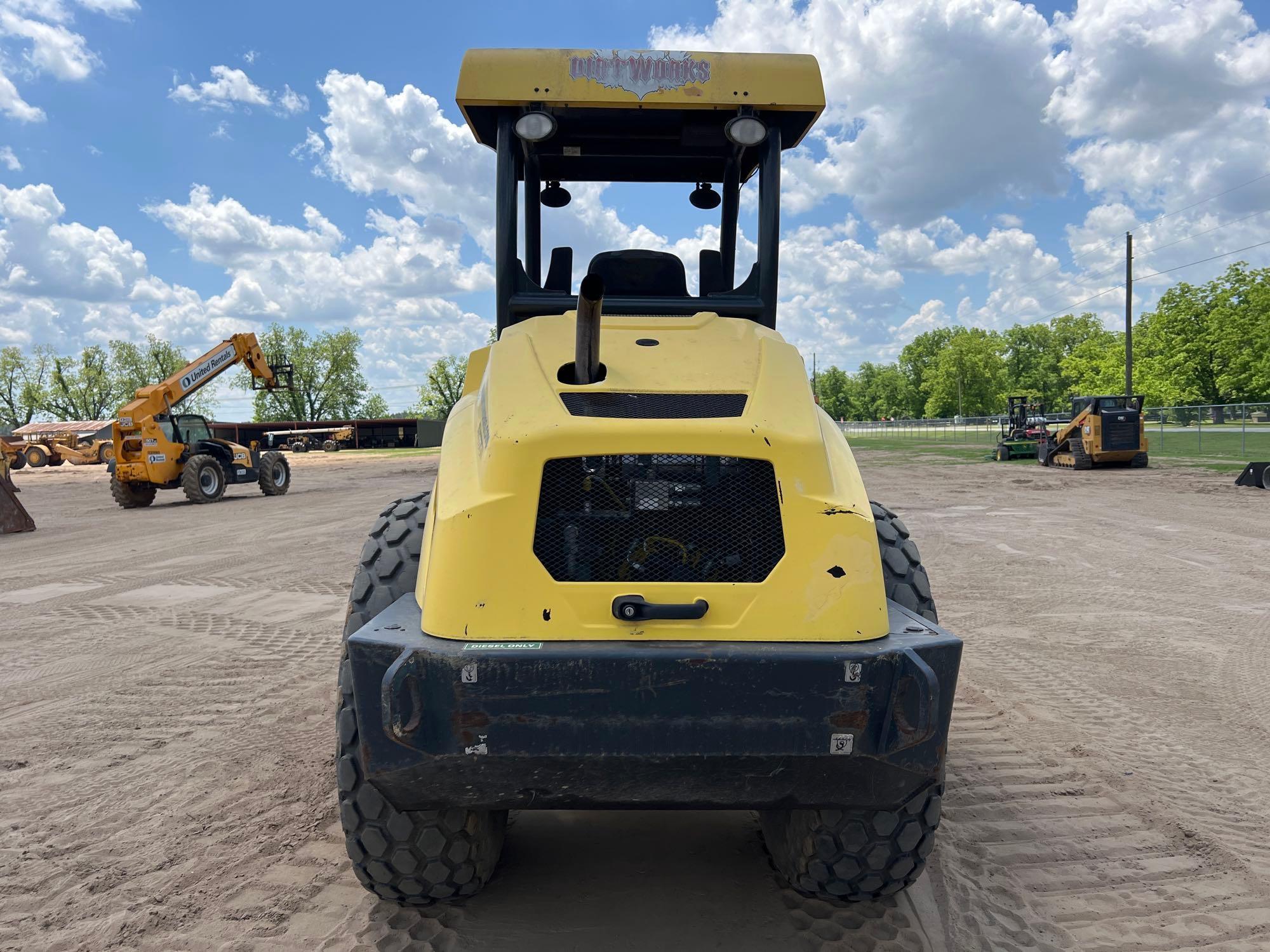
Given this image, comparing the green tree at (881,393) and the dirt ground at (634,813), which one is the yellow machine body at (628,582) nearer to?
the dirt ground at (634,813)

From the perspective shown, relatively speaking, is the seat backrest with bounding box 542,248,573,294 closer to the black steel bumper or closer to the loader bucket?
the black steel bumper

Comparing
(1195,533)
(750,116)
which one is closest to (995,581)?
(1195,533)

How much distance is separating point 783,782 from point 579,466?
93 cm

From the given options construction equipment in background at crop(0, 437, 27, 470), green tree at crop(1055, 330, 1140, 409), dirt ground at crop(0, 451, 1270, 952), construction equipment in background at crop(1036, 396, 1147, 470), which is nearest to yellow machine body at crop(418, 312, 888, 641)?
dirt ground at crop(0, 451, 1270, 952)

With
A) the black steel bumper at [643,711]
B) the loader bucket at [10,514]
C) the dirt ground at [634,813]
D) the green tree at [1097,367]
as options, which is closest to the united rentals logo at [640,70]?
the black steel bumper at [643,711]

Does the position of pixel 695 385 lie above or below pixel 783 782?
above

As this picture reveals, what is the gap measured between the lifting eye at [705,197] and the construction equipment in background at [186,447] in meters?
15.7

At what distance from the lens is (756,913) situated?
2557 millimetres

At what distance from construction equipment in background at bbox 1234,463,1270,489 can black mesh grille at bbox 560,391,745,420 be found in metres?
17.1

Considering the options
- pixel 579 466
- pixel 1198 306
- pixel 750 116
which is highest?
pixel 1198 306

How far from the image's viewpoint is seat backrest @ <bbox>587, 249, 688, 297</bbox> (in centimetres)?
345

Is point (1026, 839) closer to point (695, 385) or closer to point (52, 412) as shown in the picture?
point (695, 385)

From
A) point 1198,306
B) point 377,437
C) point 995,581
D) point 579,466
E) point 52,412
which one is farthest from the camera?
point 52,412

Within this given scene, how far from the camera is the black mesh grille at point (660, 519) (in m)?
2.21
